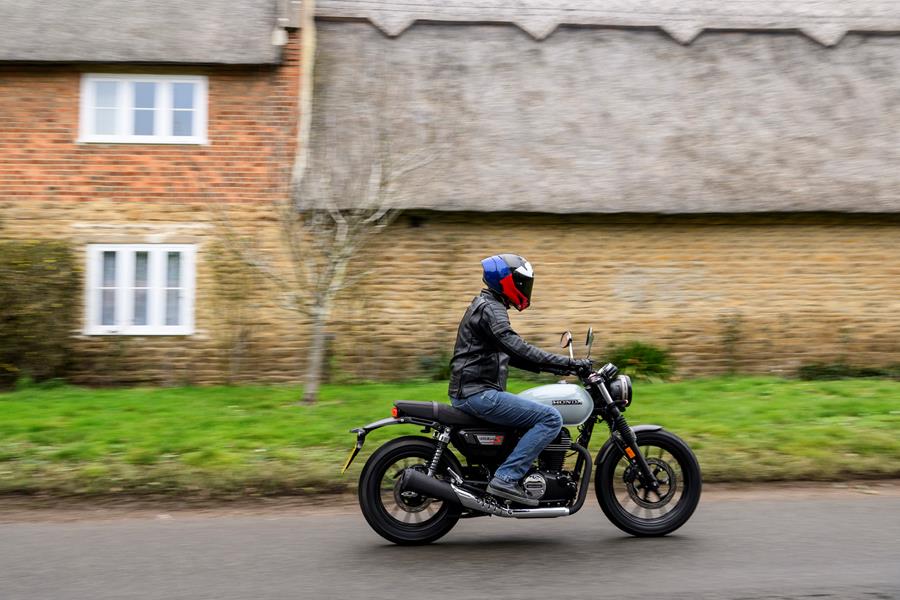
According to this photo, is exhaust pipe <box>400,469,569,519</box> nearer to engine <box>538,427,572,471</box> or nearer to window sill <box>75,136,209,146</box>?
engine <box>538,427,572,471</box>

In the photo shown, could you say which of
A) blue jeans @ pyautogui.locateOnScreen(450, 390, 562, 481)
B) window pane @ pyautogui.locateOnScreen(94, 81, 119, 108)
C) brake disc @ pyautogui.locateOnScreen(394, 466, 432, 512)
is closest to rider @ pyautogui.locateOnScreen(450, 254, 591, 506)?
A: blue jeans @ pyautogui.locateOnScreen(450, 390, 562, 481)

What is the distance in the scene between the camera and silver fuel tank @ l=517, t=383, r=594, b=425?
252 inches

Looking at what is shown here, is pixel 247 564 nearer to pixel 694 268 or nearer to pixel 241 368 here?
pixel 241 368

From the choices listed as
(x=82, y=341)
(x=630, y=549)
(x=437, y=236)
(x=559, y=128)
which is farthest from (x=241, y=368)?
(x=630, y=549)

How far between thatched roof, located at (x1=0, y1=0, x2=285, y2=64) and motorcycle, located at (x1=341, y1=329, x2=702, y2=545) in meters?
9.50

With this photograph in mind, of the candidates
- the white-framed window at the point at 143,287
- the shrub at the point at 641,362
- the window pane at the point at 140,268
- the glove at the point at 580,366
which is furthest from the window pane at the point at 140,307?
the glove at the point at 580,366

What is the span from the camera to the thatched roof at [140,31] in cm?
1423

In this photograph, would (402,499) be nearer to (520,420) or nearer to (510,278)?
(520,420)

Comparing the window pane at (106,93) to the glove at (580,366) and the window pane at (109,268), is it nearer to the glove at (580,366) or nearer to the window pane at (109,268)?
the window pane at (109,268)

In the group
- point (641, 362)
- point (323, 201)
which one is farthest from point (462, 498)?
point (641, 362)

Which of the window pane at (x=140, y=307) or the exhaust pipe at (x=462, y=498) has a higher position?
the window pane at (x=140, y=307)

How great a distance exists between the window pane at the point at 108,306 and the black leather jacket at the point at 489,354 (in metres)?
9.22

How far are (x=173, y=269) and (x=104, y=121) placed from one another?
2508mm

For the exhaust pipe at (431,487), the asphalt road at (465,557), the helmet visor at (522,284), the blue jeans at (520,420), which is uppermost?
the helmet visor at (522,284)
